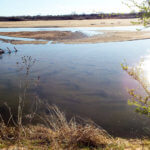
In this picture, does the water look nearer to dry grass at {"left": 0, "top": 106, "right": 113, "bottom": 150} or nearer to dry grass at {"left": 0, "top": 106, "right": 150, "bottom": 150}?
dry grass at {"left": 0, "top": 106, "right": 150, "bottom": 150}

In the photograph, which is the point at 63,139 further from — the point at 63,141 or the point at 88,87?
the point at 88,87

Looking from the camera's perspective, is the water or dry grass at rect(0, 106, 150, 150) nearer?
dry grass at rect(0, 106, 150, 150)

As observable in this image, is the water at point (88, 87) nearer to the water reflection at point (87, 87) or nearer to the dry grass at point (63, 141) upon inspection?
the water reflection at point (87, 87)

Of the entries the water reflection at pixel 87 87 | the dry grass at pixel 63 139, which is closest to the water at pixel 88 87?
the water reflection at pixel 87 87

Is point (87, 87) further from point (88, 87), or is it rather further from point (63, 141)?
point (63, 141)

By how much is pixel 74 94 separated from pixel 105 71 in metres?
4.19

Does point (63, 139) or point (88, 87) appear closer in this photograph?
point (63, 139)

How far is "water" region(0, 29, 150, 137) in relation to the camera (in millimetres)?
6707

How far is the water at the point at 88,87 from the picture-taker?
6707 mm

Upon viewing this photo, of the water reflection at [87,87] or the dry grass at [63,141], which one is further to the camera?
the water reflection at [87,87]

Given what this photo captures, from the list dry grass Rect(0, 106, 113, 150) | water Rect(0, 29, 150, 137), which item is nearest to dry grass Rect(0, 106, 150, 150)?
dry grass Rect(0, 106, 113, 150)

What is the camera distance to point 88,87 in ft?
32.1

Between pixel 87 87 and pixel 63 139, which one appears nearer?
pixel 63 139

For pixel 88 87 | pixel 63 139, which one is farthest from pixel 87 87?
pixel 63 139
